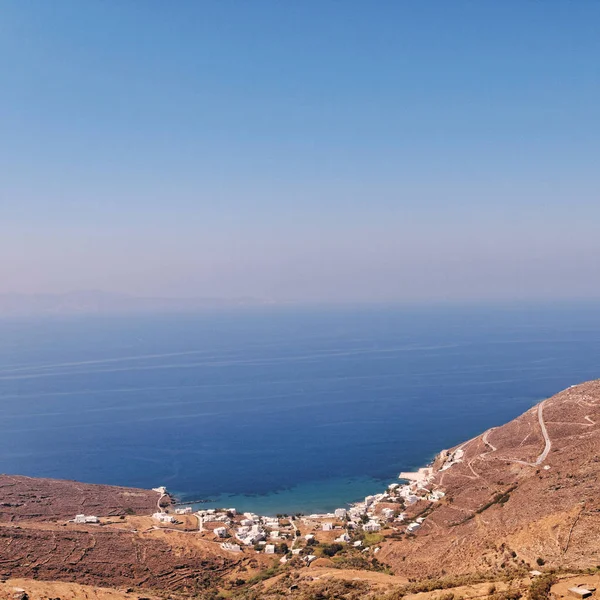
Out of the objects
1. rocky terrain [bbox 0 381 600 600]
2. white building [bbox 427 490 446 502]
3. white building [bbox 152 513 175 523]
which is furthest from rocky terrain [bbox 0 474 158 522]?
white building [bbox 427 490 446 502]

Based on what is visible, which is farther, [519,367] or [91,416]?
[519,367]

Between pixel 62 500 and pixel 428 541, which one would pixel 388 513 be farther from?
pixel 62 500

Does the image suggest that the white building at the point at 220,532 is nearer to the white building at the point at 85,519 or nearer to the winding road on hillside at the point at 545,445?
the white building at the point at 85,519

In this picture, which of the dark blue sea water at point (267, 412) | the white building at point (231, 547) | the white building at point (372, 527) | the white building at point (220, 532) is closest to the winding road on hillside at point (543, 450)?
the white building at point (372, 527)

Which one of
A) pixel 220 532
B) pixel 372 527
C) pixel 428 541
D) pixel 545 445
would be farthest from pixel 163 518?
pixel 545 445

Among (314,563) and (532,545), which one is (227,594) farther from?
(532,545)

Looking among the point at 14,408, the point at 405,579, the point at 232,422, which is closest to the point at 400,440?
the point at 232,422
